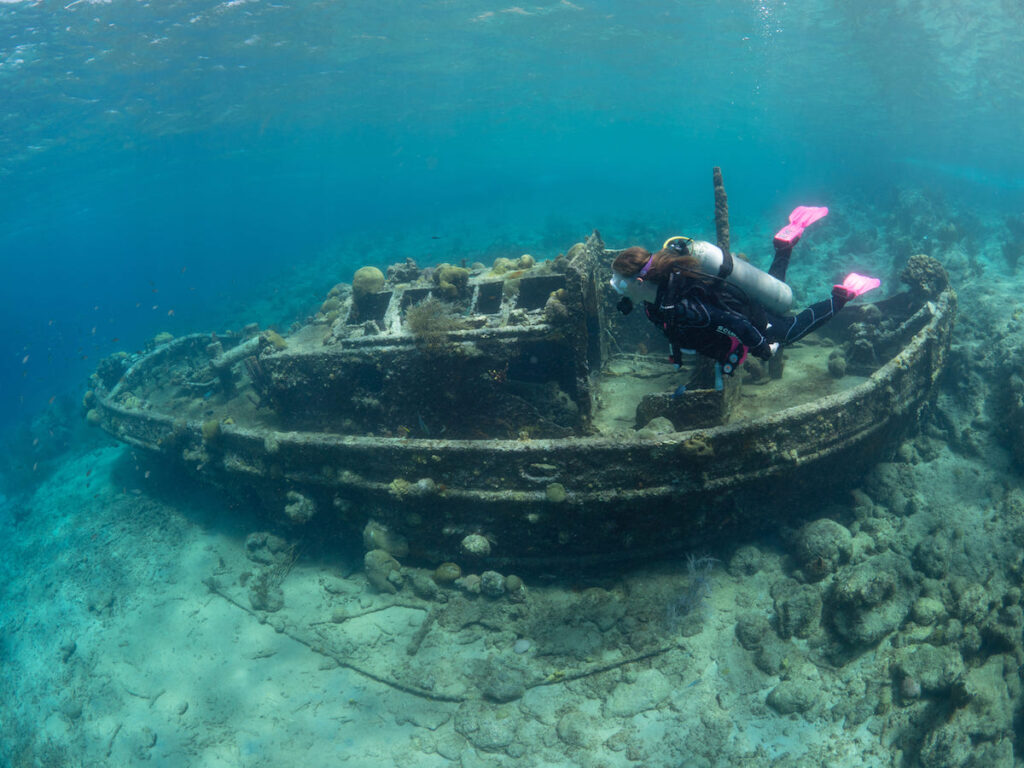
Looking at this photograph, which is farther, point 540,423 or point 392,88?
point 392,88

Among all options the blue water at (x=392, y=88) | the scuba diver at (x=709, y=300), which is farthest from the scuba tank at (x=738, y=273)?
the blue water at (x=392, y=88)

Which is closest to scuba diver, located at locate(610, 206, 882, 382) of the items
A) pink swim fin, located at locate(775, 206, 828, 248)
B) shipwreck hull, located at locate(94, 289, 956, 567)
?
pink swim fin, located at locate(775, 206, 828, 248)

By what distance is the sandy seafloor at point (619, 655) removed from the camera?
5070 mm

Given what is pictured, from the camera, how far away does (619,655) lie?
5.83m

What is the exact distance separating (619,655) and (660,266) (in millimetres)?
4737

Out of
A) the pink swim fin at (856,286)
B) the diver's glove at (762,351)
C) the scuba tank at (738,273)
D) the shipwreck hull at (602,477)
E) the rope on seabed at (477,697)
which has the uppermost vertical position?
the scuba tank at (738,273)

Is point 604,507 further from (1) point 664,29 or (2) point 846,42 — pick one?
(2) point 846,42

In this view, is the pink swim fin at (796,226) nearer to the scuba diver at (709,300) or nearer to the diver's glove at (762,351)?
the scuba diver at (709,300)

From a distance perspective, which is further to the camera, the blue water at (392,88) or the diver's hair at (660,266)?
the blue water at (392,88)

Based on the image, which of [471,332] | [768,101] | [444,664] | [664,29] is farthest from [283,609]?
[768,101]

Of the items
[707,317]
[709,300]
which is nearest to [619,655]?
[707,317]

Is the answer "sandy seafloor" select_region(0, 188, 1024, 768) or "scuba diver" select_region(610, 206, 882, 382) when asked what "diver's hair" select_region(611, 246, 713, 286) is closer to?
"scuba diver" select_region(610, 206, 882, 382)

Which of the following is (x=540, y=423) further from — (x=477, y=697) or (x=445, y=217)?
(x=445, y=217)

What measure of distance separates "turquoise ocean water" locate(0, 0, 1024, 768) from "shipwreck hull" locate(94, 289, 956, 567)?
4.04 feet
